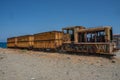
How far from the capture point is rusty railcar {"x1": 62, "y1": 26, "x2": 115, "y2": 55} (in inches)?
679

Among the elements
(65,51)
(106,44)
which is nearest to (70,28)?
(65,51)

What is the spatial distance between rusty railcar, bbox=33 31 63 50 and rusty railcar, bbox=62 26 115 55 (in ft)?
5.55

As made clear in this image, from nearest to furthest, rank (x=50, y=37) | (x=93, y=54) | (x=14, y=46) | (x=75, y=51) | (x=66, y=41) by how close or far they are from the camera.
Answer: (x=93, y=54) → (x=75, y=51) → (x=66, y=41) → (x=50, y=37) → (x=14, y=46)

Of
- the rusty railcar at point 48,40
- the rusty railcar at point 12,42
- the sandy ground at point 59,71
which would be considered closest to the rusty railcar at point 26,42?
the rusty railcar at point 48,40

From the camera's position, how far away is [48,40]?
86.6 ft

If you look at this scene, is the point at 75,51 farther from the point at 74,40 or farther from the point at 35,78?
the point at 35,78

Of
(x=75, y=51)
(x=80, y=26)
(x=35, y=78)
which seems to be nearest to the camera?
(x=35, y=78)

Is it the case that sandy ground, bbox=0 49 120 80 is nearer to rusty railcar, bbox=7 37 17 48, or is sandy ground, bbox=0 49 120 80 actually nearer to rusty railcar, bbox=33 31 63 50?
rusty railcar, bbox=33 31 63 50

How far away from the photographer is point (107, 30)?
1783 centimetres

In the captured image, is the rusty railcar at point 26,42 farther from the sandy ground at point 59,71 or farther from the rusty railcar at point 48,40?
the sandy ground at point 59,71

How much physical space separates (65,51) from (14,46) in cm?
2270

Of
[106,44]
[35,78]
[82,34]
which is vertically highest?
[82,34]

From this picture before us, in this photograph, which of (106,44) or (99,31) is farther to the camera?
(99,31)

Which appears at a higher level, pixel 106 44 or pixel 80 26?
pixel 80 26
